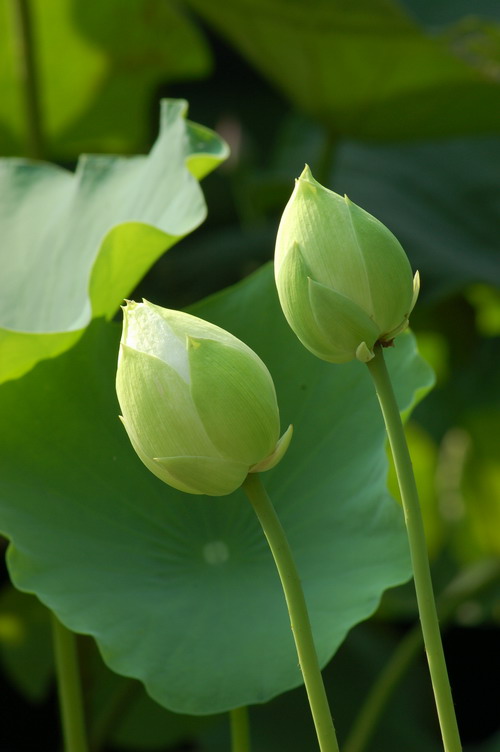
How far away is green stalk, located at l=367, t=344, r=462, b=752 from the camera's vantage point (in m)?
0.33

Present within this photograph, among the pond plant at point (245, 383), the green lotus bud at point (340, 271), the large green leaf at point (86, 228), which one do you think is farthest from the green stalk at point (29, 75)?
the green lotus bud at point (340, 271)

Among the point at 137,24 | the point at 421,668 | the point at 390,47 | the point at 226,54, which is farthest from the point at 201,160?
the point at 226,54

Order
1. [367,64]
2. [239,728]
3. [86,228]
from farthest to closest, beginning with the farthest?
[367,64], [86,228], [239,728]

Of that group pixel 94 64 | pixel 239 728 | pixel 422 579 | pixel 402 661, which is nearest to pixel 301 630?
pixel 422 579

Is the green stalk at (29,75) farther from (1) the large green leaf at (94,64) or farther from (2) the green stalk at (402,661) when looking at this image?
(2) the green stalk at (402,661)

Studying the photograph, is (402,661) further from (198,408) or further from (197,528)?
(198,408)

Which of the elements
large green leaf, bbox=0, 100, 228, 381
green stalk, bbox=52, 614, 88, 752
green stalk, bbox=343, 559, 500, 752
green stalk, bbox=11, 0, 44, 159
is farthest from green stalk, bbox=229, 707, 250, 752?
green stalk, bbox=11, 0, 44, 159

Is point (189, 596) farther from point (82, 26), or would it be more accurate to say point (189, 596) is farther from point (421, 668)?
point (421, 668)

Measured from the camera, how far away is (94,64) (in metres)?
1.32

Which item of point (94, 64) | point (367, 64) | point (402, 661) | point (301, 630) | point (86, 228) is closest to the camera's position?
point (301, 630)

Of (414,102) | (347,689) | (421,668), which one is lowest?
(421,668)

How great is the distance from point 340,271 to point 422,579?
0.12 meters

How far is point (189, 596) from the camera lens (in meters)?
0.56

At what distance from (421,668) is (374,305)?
1.30 meters
